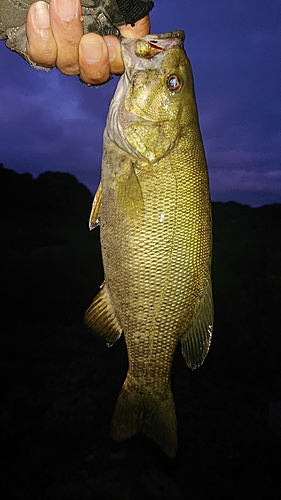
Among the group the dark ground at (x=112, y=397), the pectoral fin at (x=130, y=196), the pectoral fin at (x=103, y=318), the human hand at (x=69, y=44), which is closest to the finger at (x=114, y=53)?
the human hand at (x=69, y=44)

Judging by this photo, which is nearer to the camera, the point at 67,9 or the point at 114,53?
the point at 67,9

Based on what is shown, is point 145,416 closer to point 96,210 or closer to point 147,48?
point 96,210

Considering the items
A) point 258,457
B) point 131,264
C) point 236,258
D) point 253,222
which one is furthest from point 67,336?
point 253,222

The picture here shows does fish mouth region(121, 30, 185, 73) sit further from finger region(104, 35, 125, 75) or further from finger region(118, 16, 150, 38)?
finger region(118, 16, 150, 38)

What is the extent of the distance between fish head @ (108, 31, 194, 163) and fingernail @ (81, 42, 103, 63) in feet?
0.68

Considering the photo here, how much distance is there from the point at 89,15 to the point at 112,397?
8.12 metres

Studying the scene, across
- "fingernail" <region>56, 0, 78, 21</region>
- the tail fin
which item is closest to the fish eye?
"fingernail" <region>56, 0, 78, 21</region>

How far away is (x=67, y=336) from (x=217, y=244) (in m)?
10.2

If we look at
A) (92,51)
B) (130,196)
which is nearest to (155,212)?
(130,196)

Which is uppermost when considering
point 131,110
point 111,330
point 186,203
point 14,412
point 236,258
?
point 131,110

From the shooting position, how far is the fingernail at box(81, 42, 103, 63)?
1.98 meters

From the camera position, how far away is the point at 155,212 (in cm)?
216

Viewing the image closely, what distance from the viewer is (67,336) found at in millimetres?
11219

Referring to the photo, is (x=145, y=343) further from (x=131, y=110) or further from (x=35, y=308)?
(x=35, y=308)
